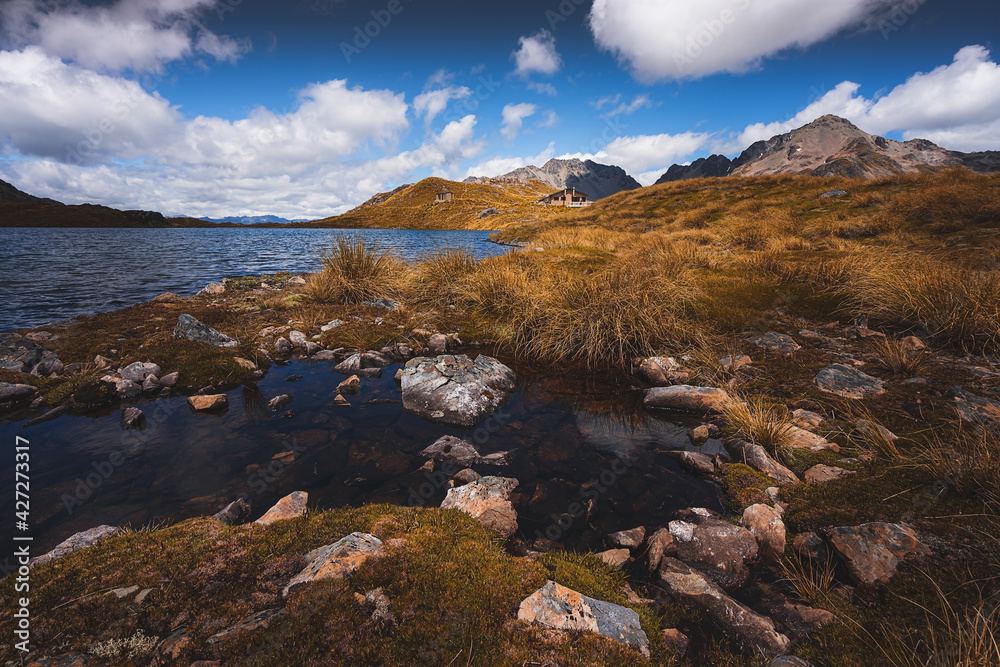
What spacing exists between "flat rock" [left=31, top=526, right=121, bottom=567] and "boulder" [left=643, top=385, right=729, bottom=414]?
6841mm

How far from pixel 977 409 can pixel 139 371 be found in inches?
497

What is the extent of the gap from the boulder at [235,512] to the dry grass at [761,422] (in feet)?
20.1

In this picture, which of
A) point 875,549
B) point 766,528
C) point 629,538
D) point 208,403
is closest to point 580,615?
point 629,538

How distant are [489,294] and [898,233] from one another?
16.5 metres

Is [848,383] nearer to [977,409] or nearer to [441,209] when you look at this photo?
[977,409]

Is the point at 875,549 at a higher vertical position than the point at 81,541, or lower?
higher

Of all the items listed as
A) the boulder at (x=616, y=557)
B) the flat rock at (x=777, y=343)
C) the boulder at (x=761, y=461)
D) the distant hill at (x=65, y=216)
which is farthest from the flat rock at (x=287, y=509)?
the distant hill at (x=65, y=216)

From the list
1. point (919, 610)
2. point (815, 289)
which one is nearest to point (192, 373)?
point (919, 610)

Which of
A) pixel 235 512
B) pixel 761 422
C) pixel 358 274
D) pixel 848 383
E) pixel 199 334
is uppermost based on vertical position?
pixel 358 274

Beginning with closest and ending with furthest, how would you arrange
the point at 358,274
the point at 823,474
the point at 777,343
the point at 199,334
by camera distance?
the point at 823,474, the point at 777,343, the point at 199,334, the point at 358,274

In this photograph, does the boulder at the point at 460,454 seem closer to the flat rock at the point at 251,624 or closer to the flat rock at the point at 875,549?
the flat rock at the point at 251,624

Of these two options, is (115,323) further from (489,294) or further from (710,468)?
(710,468)

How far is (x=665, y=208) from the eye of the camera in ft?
119

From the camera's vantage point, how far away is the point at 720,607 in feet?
9.09
